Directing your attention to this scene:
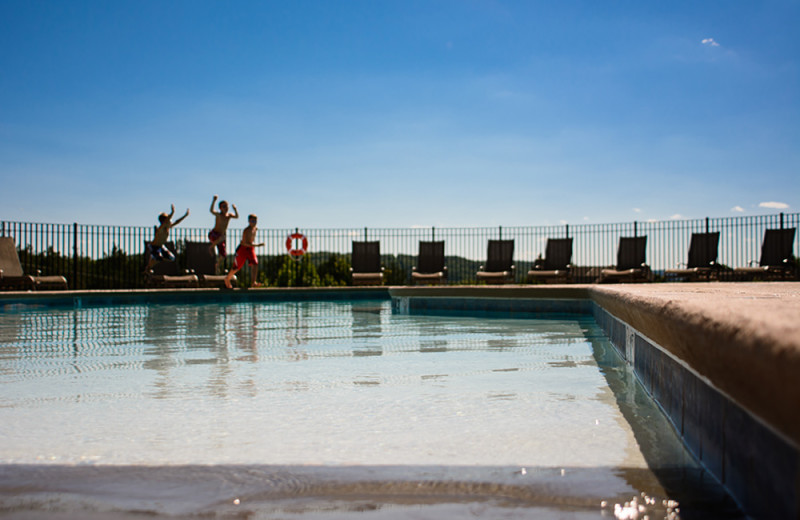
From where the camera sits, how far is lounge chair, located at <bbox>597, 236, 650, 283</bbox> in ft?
42.8

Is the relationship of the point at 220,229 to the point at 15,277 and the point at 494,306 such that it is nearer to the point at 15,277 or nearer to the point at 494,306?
the point at 15,277

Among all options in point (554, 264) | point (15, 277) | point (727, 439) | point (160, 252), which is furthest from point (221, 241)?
point (727, 439)

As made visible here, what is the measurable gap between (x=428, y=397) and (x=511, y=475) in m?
1.00

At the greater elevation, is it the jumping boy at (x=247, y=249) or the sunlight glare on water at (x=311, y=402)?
the jumping boy at (x=247, y=249)

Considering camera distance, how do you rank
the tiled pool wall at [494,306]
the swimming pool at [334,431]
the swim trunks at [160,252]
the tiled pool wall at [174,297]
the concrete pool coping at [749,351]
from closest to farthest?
the concrete pool coping at [749,351], the swimming pool at [334,431], the tiled pool wall at [494,306], the tiled pool wall at [174,297], the swim trunks at [160,252]

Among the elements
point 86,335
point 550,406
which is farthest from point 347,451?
point 86,335

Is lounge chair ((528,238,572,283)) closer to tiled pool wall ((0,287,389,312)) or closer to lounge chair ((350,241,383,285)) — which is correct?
lounge chair ((350,241,383,285))

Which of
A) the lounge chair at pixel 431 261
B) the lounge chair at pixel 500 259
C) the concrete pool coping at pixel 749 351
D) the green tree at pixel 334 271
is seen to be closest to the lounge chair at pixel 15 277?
the green tree at pixel 334 271

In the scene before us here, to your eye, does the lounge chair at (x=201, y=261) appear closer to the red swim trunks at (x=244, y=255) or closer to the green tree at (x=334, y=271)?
the red swim trunks at (x=244, y=255)

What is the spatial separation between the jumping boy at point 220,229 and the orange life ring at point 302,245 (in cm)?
262

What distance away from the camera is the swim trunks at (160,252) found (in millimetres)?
13023

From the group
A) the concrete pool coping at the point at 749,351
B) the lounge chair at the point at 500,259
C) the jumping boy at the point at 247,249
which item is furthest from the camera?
the lounge chair at the point at 500,259

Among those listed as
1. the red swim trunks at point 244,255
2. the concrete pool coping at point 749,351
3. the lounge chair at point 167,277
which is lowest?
the lounge chair at point 167,277

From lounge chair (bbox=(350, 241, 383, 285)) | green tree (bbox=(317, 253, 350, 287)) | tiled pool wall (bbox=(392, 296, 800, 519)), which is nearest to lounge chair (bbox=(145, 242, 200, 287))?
lounge chair (bbox=(350, 241, 383, 285))
